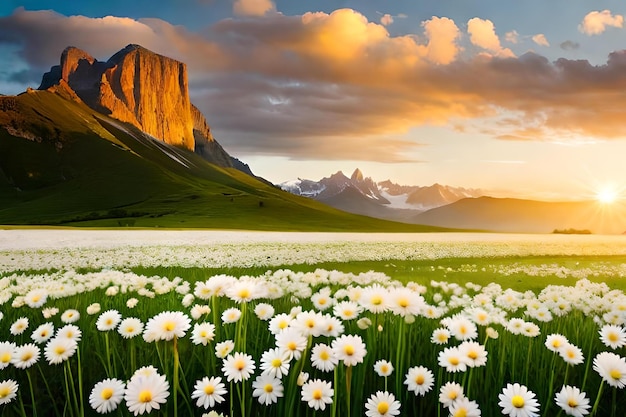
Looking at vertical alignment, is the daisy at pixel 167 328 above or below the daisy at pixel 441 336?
above

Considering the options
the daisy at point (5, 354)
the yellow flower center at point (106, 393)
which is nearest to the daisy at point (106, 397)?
the yellow flower center at point (106, 393)

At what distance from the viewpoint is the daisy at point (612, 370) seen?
3471mm

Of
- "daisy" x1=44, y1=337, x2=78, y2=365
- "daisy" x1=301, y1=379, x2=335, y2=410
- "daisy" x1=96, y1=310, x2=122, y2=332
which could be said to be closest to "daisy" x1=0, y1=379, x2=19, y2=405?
"daisy" x1=44, y1=337, x2=78, y2=365

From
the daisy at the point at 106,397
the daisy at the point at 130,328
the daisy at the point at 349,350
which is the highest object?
the daisy at the point at 349,350

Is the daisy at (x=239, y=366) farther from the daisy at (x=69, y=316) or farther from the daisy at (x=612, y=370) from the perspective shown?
the daisy at (x=69, y=316)

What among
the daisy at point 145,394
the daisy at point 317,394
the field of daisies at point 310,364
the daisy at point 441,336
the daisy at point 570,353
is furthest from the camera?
the daisy at point 441,336

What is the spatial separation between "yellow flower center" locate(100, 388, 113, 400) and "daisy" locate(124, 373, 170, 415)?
0.30m

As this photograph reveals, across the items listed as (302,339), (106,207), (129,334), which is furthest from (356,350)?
(106,207)

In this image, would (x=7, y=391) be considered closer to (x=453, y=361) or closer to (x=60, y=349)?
(x=60, y=349)

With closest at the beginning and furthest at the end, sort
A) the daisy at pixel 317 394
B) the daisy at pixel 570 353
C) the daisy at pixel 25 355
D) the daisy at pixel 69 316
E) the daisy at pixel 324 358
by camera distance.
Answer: the daisy at pixel 317 394
the daisy at pixel 324 358
the daisy at pixel 25 355
the daisy at pixel 570 353
the daisy at pixel 69 316

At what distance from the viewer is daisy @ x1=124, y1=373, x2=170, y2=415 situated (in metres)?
2.98

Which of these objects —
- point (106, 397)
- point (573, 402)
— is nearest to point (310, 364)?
point (106, 397)

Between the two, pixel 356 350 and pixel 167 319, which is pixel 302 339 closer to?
pixel 356 350

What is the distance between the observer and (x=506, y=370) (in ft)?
15.1
